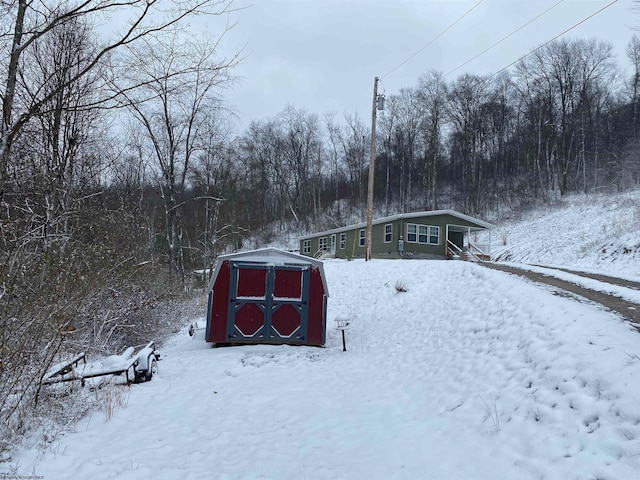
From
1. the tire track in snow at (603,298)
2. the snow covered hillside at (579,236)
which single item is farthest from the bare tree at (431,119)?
the tire track in snow at (603,298)

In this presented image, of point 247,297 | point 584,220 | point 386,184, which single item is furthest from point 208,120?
point 386,184

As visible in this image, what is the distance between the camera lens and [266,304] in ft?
32.1

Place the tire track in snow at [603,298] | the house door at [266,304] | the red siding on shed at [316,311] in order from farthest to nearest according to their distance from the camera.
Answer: the red siding on shed at [316,311] → the house door at [266,304] → the tire track in snow at [603,298]

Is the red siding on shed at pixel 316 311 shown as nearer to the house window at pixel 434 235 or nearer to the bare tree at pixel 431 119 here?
the house window at pixel 434 235

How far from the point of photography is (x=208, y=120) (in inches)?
781

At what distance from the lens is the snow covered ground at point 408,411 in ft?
11.4

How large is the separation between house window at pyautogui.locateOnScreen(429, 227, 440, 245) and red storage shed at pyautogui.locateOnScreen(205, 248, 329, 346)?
15.1 m

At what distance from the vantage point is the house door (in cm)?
970

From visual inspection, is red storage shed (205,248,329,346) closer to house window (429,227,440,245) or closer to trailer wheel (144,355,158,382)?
trailer wheel (144,355,158,382)

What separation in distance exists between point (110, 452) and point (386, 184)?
138 feet

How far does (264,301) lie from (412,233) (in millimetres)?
15053

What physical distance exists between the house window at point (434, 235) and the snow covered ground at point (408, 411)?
15018 mm

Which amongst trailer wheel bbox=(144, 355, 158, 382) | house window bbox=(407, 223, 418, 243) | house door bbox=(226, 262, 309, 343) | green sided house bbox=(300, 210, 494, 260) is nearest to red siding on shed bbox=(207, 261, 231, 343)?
house door bbox=(226, 262, 309, 343)

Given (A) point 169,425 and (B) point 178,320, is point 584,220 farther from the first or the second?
(A) point 169,425
